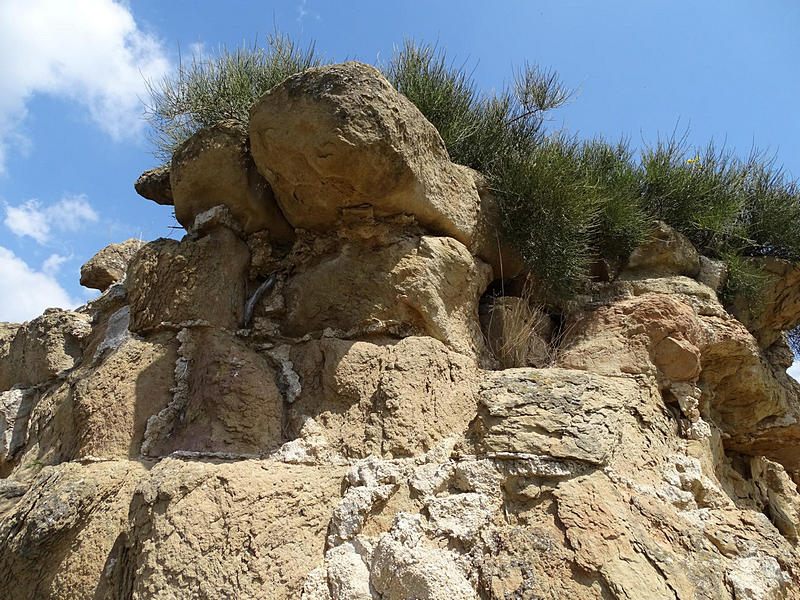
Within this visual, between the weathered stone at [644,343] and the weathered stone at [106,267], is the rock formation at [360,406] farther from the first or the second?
the weathered stone at [106,267]

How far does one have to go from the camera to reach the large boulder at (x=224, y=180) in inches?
140

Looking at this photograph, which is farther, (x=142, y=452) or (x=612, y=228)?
(x=612, y=228)

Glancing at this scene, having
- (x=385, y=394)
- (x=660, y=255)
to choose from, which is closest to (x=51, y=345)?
(x=385, y=394)

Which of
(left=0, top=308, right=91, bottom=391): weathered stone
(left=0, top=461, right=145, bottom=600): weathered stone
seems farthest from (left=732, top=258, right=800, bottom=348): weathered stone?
(left=0, top=308, right=91, bottom=391): weathered stone

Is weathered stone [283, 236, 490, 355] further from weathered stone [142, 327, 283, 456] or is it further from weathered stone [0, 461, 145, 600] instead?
weathered stone [0, 461, 145, 600]

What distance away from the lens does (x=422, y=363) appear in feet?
10.3

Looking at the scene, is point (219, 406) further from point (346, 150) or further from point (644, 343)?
point (644, 343)

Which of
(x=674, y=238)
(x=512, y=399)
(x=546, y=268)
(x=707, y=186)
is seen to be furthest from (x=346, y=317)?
(x=707, y=186)

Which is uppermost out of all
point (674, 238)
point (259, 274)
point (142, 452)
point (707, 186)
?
point (707, 186)

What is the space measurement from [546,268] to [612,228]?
0.57 metres

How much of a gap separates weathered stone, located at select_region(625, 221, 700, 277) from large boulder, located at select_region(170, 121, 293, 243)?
2.19 metres

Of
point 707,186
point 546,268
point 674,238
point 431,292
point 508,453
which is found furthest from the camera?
point 707,186

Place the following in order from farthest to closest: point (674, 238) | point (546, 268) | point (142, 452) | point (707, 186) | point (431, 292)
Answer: point (707, 186)
point (674, 238)
point (546, 268)
point (431, 292)
point (142, 452)

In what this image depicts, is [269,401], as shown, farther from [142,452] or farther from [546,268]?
[546,268]
